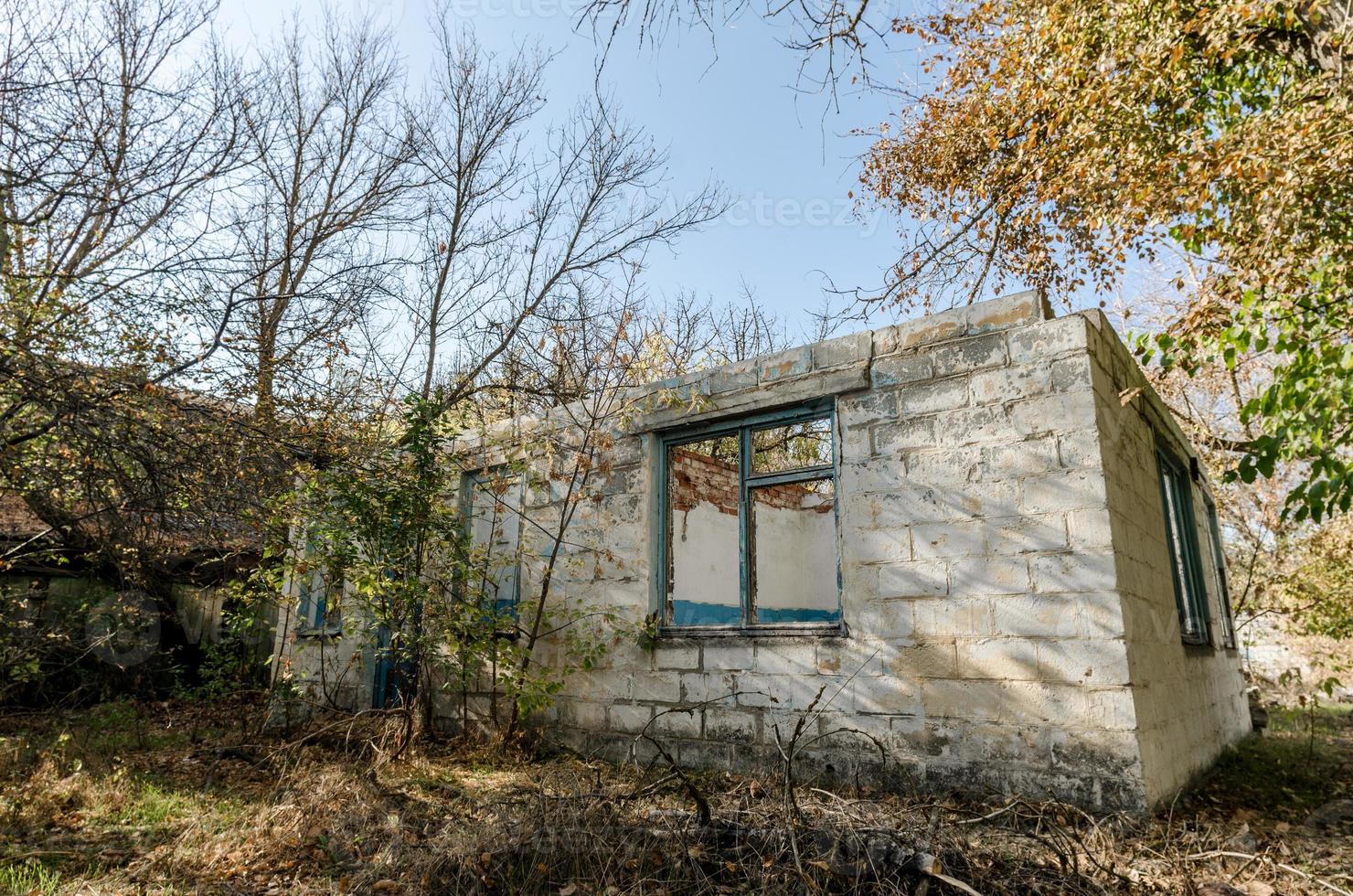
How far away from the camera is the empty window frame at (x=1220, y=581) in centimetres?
839

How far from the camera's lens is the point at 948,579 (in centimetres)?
480

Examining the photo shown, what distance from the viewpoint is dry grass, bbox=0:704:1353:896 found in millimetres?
3244

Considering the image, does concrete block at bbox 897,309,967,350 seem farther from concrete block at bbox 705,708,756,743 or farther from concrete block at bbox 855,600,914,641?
concrete block at bbox 705,708,756,743

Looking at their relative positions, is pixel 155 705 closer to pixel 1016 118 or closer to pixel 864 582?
pixel 864 582

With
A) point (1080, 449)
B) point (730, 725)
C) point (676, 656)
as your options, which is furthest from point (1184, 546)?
point (676, 656)

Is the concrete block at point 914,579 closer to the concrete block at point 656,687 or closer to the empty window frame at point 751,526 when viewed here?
the empty window frame at point 751,526

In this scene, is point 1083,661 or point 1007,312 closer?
point 1083,661

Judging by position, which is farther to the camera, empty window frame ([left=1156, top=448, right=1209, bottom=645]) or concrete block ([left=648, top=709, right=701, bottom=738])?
empty window frame ([left=1156, top=448, right=1209, bottom=645])

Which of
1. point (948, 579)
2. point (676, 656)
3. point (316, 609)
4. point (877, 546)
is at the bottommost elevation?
point (676, 656)

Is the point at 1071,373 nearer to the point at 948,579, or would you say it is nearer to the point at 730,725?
the point at 948,579

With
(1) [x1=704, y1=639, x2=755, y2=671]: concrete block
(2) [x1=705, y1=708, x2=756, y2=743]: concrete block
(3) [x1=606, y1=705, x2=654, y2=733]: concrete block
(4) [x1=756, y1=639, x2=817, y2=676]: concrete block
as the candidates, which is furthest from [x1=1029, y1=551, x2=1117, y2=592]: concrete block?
(3) [x1=606, y1=705, x2=654, y2=733]: concrete block

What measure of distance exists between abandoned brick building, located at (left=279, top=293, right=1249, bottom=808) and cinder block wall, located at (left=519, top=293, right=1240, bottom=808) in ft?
0.04

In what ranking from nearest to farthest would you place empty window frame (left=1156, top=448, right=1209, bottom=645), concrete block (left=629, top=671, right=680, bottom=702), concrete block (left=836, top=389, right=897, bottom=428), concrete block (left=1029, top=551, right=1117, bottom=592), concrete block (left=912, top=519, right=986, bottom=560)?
1. concrete block (left=1029, top=551, right=1117, bottom=592)
2. concrete block (left=912, top=519, right=986, bottom=560)
3. concrete block (left=836, top=389, right=897, bottom=428)
4. concrete block (left=629, top=671, right=680, bottom=702)
5. empty window frame (left=1156, top=448, right=1209, bottom=645)

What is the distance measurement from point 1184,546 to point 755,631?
15.1ft
